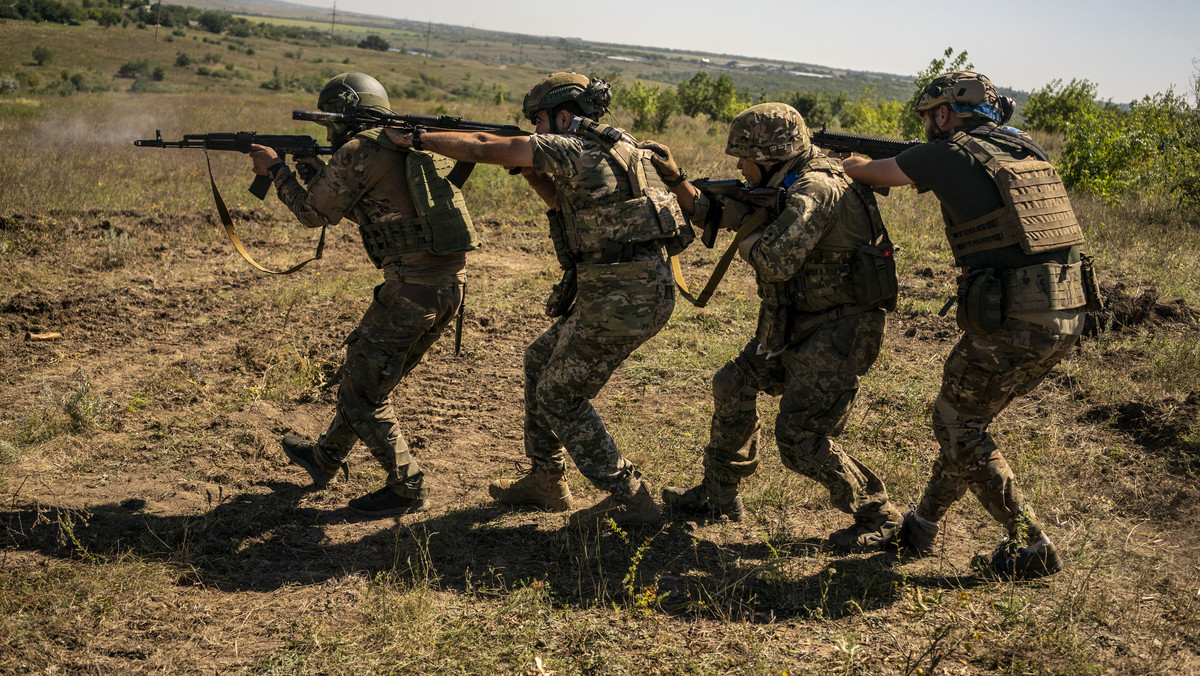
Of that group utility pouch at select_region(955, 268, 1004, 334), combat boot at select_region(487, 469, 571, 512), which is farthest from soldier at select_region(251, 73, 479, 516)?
utility pouch at select_region(955, 268, 1004, 334)

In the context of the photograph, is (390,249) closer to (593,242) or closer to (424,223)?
(424,223)

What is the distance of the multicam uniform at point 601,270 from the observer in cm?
387

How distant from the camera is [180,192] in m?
11.7

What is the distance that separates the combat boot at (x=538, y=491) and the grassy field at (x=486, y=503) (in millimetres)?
88

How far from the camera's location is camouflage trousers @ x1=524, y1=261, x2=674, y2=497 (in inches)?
156

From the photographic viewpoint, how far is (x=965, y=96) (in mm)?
3873

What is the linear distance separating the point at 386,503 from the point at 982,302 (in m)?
3.41

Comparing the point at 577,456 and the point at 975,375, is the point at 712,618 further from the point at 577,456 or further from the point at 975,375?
the point at 975,375

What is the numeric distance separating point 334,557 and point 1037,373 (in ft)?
12.1

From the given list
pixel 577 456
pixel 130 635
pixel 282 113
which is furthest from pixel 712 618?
pixel 282 113

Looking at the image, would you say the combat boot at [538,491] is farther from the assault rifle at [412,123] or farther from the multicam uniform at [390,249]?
the assault rifle at [412,123]

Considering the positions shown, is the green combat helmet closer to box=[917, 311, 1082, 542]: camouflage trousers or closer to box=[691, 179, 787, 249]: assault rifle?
box=[691, 179, 787, 249]: assault rifle

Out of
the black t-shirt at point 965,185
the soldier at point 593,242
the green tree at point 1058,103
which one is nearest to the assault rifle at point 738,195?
the soldier at point 593,242

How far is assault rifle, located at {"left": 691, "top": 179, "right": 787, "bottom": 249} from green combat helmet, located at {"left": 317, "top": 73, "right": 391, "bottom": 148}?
1.92 meters
